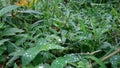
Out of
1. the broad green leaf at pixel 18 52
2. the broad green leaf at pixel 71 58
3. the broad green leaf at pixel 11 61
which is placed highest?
the broad green leaf at pixel 18 52

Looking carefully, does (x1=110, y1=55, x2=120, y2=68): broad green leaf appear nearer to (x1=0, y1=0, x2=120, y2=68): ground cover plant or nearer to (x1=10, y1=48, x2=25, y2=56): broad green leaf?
(x1=0, y1=0, x2=120, y2=68): ground cover plant

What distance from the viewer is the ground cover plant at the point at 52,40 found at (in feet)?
6.38

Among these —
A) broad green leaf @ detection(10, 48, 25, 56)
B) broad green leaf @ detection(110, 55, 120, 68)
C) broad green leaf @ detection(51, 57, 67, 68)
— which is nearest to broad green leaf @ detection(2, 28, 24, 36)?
broad green leaf @ detection(10, 48, 25, 56)

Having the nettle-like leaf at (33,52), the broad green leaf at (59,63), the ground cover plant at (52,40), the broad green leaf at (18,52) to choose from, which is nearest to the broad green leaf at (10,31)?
the ground cover plant at (52,40)

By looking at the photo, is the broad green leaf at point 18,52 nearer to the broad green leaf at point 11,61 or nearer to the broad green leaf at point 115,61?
the broad green leaf at point 11,61

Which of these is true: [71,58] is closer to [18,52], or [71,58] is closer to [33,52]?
[33,52]

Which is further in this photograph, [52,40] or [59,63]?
[52,40]

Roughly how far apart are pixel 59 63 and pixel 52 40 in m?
0.31

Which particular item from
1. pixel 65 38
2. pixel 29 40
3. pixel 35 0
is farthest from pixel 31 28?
pixel 35 0

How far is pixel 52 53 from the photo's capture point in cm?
208

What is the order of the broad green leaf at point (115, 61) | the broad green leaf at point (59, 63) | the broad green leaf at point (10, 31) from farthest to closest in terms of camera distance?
the broad green leaf at point (10, 31), the broad green leaf at point (115, 61), the broad green leaf at point (59, 63)

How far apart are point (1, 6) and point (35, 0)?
1.69ft

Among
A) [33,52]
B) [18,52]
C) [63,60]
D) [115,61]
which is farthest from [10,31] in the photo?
[115,61]

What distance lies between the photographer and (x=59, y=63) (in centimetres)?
186
